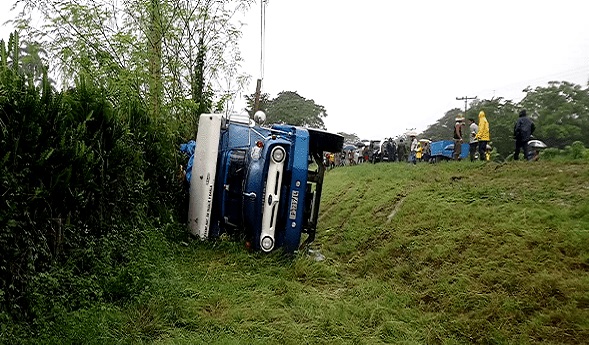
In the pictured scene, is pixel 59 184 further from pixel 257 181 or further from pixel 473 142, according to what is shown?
pixel 473 142

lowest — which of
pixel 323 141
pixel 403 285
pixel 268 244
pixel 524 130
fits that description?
pixel 403 285

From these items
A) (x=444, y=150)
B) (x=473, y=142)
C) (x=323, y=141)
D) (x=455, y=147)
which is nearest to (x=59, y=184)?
(x=323, y=141)

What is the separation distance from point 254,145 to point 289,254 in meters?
1.51

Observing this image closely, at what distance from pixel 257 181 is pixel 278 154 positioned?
452mm

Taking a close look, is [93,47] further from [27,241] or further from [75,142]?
[27,241]

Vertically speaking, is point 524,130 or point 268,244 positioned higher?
point 524,130

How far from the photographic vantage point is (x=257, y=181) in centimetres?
591

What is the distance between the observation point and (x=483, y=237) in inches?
229

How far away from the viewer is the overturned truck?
5.77 meters

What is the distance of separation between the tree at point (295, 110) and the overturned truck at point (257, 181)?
36.9 m

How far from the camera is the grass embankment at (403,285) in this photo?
3.78 meters

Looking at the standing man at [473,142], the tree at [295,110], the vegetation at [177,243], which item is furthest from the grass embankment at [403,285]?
the tree at [295,110]

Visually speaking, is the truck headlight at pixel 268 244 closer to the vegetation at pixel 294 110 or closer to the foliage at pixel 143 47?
the foliage at pixel 143 47

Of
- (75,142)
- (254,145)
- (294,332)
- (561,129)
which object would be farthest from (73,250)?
(561,129)
